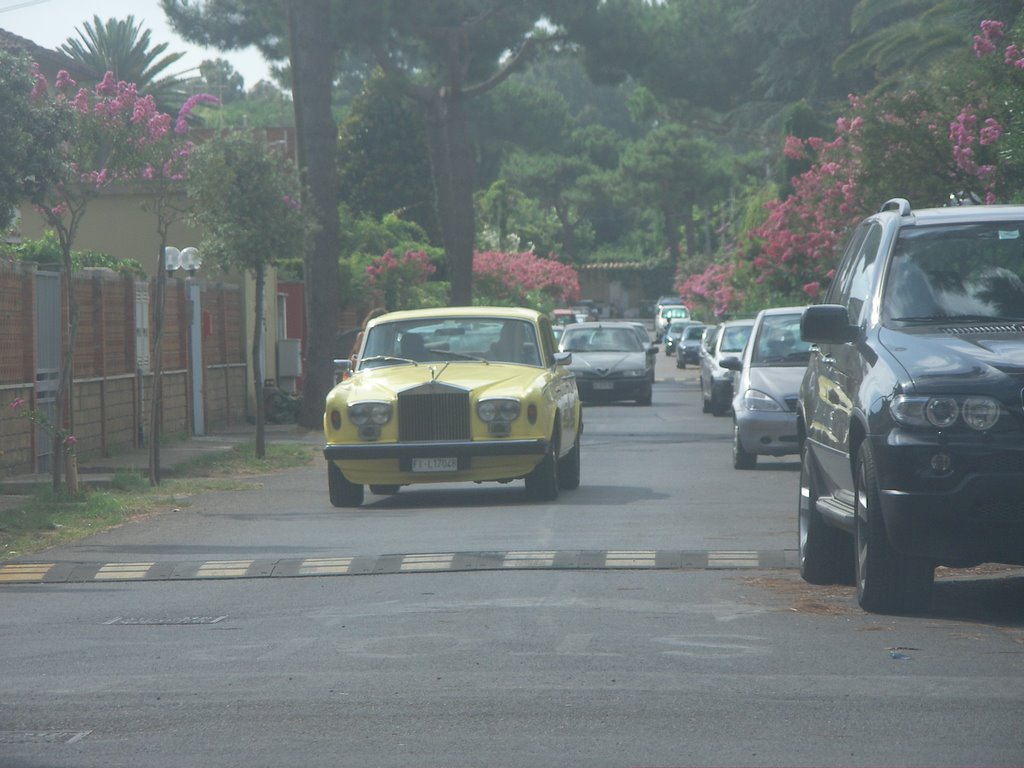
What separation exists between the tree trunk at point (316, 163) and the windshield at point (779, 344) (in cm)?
950

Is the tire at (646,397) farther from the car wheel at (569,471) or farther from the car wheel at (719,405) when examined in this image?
the car wheel at (569,471)

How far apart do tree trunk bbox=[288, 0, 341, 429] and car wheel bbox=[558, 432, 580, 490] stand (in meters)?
11.1

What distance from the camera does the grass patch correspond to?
1349 centimetres

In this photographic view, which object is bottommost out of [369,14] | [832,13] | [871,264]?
[871,264]

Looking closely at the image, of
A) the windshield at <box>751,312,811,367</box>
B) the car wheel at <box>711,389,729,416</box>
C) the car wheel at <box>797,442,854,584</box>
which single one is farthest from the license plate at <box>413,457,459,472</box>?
the car wheel at <box>711,389,729,416</box>

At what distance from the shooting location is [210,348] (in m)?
27.5

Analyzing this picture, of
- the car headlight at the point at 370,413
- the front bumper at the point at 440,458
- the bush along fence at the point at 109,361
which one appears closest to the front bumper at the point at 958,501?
the front bumper at the point at 440,458

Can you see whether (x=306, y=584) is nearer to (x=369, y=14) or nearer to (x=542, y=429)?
(x=542, y=429)

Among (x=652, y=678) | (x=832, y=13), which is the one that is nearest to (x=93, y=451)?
(x=652, y=678)

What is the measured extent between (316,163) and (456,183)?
14.3m

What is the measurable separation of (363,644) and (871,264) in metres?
3.45

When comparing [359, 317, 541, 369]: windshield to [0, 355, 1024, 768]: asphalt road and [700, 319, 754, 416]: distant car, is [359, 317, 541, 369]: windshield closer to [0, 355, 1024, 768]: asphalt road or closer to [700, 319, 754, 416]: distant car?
[0, 355, 1024, 768]: asphalt road

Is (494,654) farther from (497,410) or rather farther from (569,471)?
(569,471)

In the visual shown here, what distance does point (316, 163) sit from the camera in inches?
1079
